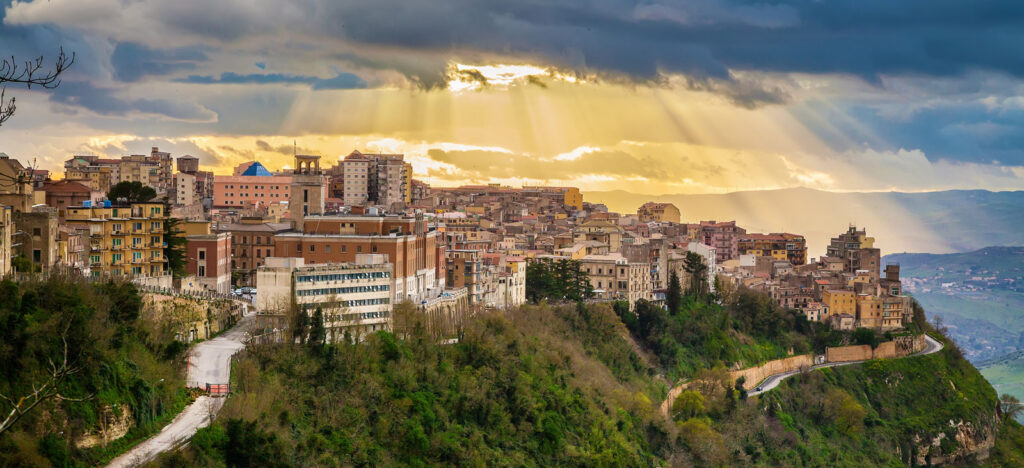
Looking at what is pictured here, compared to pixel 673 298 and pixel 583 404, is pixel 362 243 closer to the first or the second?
pixel 583 404

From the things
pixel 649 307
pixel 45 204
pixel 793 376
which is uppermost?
pixel 45 204

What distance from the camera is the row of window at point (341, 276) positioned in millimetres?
38062

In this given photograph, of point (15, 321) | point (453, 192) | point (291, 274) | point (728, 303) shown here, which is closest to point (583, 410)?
point (291, 274)

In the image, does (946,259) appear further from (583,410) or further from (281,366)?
(281,366)

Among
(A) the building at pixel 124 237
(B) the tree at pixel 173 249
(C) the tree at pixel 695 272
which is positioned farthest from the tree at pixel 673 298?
(A) the building at pixel 124 237

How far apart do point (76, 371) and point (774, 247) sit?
79.4 metres

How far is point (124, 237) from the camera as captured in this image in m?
39.3

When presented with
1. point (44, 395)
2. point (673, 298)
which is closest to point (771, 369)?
point (673, 298)

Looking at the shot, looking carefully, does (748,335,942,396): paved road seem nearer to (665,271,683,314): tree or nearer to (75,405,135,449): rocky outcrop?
(665,271,683,314): tree

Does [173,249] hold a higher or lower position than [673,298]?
higher

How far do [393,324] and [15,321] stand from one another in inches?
657

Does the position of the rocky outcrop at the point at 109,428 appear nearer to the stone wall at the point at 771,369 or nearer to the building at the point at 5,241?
the building at the point at 5,241

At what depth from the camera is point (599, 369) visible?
51.3m

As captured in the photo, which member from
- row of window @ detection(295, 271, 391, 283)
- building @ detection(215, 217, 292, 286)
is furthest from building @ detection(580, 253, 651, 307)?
row of window @ detection(295, 271, 391, 283)
